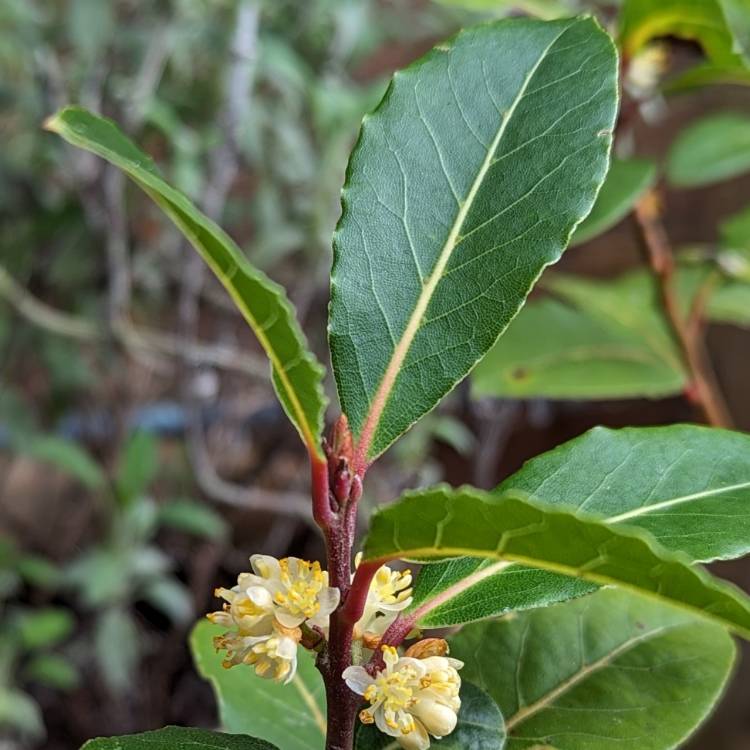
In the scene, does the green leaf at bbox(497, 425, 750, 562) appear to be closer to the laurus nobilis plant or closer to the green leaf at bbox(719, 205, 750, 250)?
the laurus nobilis plant

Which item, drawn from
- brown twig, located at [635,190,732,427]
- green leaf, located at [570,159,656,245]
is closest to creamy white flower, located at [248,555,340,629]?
green leaf, located at [570,159,656,245]

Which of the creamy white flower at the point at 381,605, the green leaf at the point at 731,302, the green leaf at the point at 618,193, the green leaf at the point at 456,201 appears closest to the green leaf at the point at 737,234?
the green leaf at the point at 731,302

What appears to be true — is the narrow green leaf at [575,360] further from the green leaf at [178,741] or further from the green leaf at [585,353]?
the green leaf at [178,741]

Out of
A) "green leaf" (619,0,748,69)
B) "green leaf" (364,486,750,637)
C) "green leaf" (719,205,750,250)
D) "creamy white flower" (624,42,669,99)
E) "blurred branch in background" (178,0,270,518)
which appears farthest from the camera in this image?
"blurred branch in background" (178,0,270,518)

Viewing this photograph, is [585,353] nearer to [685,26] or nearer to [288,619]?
[685,26]

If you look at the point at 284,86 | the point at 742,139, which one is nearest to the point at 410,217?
the point at 742,139

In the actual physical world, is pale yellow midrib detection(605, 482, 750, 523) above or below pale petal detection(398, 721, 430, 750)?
above
